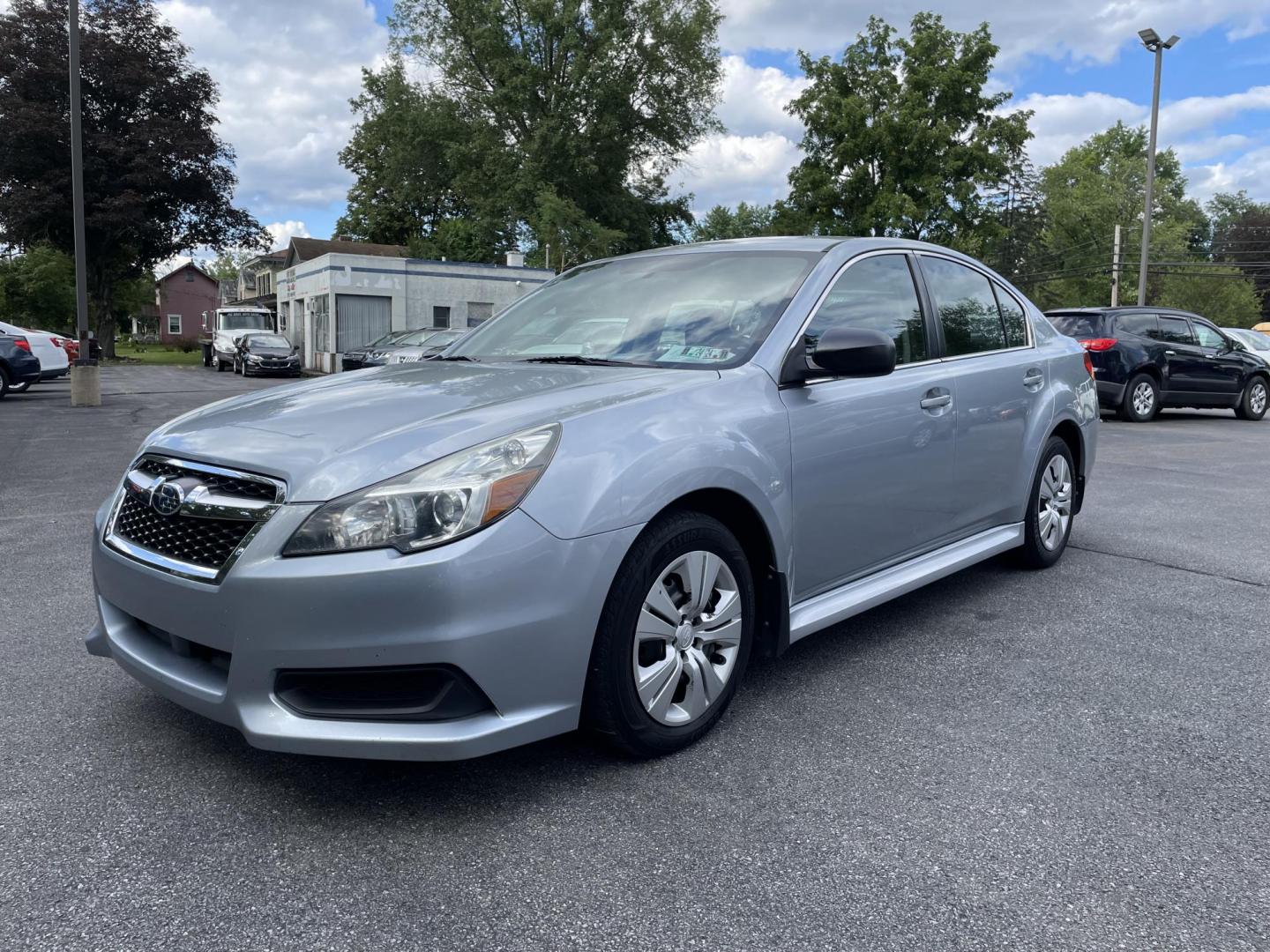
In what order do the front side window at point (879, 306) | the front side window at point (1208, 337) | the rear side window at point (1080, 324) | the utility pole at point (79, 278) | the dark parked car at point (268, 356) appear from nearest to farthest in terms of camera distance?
the front side window at point (879, 306)
the rear side window at point (1080, 324)
the front side window at point (1208, 337)
the utility pole at point (79, 278)
the dark parked car at point (268, 356)

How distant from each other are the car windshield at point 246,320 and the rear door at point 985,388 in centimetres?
3577

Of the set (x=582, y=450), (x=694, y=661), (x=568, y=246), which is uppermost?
(x=568, y=246)

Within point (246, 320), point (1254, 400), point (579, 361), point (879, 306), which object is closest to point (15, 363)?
point (579, 361)

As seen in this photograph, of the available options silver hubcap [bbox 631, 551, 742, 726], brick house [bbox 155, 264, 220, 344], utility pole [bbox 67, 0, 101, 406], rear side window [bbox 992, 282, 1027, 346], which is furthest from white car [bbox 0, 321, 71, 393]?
brick house [bbox 155, 264, 220, 344]

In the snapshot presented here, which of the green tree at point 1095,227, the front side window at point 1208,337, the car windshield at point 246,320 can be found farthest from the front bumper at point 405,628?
the green tree at point 1095,227

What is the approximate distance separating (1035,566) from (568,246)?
31253 millimetres

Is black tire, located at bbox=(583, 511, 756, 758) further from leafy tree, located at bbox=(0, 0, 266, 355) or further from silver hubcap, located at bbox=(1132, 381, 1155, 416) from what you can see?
leafy tree, located at bbox=(0, 0, 266, 355)

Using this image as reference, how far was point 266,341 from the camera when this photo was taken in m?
31.8

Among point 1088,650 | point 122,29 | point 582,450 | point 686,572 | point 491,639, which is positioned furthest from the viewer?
point 122,29

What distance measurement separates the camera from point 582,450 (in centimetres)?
264

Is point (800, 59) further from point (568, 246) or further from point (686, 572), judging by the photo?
point (686, 572)

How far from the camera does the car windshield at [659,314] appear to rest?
3.47 meters

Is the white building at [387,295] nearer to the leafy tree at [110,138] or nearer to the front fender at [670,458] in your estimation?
the leafy tree at [110,138]

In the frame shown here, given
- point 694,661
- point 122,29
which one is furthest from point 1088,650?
point 122,29
